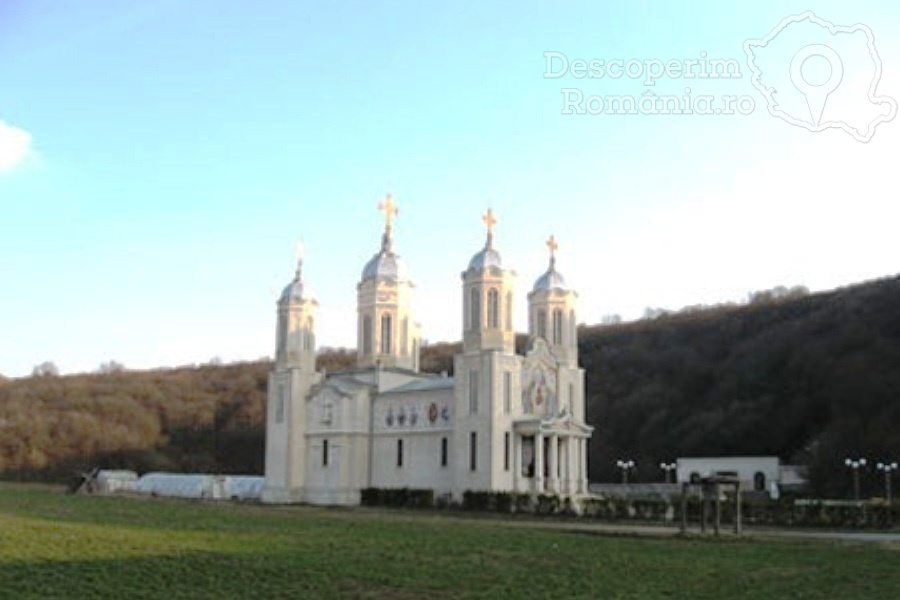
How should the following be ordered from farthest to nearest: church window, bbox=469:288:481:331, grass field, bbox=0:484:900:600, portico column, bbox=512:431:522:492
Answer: church window, bbox=469:288:481:331 → portico column, bbox=512:431:522:492 → grass field, bbox=0:484:900:600

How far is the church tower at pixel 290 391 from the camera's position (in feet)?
206

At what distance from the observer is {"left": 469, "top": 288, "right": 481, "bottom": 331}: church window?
5559 cm

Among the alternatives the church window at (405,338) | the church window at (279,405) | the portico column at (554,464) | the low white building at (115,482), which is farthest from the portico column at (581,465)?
the low white building at (115,482)

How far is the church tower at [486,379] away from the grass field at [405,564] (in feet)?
85.9

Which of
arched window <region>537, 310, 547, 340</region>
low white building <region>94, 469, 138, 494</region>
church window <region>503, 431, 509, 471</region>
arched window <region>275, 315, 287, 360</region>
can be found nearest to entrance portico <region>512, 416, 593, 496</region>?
church window <region>503, 431, 509, 471</region>

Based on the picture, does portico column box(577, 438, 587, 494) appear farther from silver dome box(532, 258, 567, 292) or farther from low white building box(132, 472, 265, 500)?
low white building box(132, 472, 265, 500)

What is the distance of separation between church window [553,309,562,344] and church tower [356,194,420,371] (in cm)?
924

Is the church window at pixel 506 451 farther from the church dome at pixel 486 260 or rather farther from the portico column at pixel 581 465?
the church dome at pixel 486 260

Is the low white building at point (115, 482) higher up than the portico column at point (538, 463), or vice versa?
the portico column at point (538, 463)

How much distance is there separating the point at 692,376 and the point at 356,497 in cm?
5889

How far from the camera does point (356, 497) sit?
194 feet

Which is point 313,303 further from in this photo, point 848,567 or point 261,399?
point 261,399

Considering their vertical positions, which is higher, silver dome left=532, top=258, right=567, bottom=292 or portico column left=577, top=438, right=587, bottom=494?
silver dome left=532, top=258, right=567, bottom=292

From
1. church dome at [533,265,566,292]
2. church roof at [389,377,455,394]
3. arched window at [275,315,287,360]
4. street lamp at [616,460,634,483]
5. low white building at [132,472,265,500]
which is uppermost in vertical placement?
church dome at [533,265,566,292]
